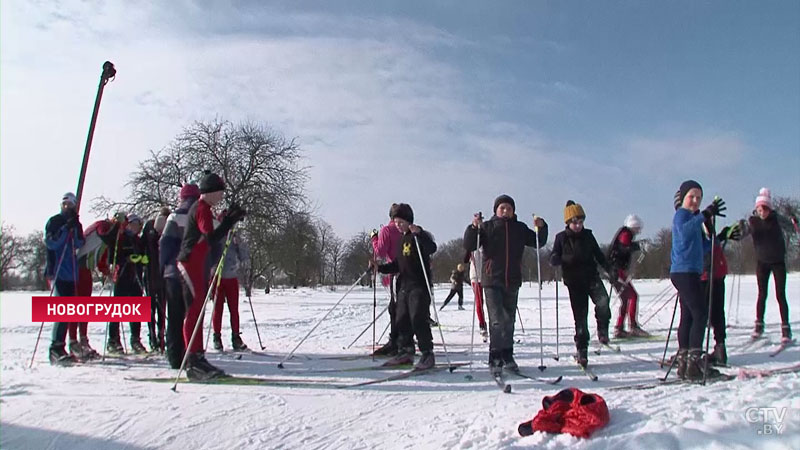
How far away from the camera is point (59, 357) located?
577cm

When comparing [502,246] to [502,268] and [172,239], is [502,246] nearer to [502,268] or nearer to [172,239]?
[502,268]

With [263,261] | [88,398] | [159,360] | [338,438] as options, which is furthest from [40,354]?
[263,261]

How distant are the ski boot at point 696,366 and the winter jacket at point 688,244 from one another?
78 cm

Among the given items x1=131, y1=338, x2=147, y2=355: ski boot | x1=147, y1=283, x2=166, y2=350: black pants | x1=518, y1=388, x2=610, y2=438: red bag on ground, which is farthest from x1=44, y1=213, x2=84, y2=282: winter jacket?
x1=518, y1=388, x2=610, y2=438: red bag on ground

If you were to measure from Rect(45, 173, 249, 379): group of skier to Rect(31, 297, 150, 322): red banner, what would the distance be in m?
0.11

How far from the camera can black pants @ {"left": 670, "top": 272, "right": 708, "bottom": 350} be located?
471cm

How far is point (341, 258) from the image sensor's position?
209 feet

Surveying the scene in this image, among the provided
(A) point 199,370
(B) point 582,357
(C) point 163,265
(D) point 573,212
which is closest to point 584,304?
(B) point 582,357

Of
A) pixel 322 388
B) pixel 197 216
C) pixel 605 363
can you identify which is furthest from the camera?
pixel 605 363

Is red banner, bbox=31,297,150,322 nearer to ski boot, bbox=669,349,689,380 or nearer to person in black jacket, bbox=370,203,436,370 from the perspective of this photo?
person in black jacket, bbox=370,203,436,370

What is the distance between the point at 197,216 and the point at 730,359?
6.21 meters

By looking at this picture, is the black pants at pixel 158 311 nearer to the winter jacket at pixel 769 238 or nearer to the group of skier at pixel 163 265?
the group of skier at pixel 163 265

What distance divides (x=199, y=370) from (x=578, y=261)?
4.30 meters

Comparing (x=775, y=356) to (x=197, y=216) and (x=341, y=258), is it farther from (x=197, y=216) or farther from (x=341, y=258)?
(x=341, y=258)
